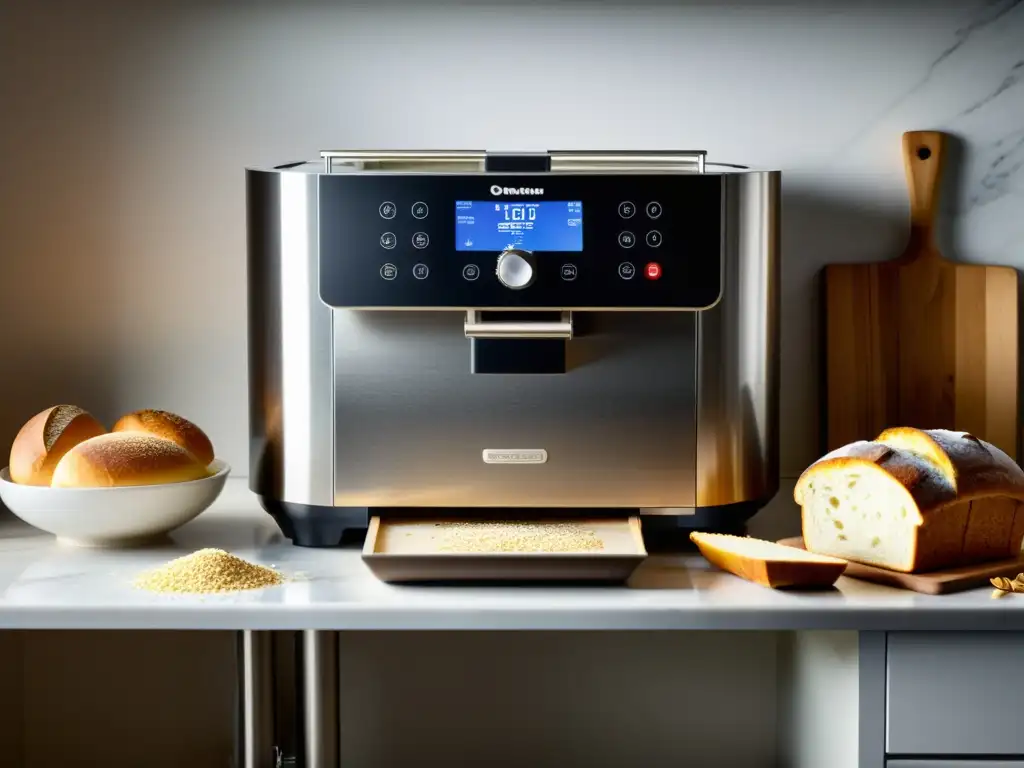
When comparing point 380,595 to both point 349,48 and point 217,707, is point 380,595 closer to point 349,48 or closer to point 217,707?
point 217,707

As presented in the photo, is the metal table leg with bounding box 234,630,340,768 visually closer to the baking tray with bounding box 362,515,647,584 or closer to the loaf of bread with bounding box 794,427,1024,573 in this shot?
the baking tray with bounding box 362,515,647,584

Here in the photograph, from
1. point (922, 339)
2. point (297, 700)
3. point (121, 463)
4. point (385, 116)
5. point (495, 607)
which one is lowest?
point (297, 700)

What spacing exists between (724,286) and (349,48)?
24.7 inches

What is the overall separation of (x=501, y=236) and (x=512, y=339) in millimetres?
96

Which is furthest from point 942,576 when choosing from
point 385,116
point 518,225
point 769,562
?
point 385,116

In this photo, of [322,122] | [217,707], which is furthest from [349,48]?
[217,707]

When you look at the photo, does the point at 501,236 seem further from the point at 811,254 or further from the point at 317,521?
the point at 811,254

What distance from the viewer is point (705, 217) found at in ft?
3.29

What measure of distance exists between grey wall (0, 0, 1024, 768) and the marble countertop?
0.52m

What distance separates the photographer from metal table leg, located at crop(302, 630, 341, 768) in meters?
1.10

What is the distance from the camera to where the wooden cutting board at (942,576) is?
0.90m

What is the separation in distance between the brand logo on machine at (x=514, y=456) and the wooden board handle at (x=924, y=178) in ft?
2.05

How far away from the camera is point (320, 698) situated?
112 cm

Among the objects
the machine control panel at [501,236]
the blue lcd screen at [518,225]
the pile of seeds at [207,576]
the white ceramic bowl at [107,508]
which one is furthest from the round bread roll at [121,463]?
the blue lcd screen at [518,225]
